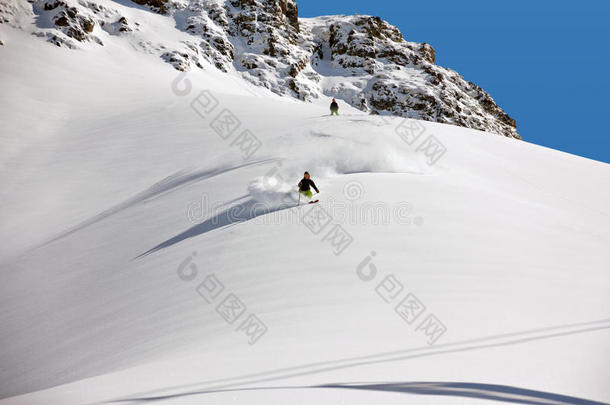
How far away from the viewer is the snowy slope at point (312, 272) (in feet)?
13.0

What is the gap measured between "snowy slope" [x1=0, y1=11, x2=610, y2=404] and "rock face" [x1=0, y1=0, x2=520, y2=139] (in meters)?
36.7

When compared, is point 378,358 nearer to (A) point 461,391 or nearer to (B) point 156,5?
(A) point 461,391

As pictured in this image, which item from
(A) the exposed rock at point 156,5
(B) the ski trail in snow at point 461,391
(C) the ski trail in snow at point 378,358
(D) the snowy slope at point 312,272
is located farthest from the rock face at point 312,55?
(B) the ski trail in snow at point 461,391

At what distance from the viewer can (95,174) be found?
16328mm

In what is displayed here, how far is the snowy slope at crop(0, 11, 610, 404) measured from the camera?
3955 millimetres

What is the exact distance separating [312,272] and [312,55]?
75.9 meters

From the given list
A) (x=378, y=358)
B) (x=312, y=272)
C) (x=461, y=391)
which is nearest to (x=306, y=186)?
(x=312, y=272)

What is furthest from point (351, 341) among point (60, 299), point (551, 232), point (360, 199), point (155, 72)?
point (155, 72)

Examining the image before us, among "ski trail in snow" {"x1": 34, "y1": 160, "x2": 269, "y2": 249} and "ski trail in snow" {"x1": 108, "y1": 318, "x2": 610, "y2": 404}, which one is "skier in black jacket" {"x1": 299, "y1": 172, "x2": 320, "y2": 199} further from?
"ski trail in snow" {"x1": 108, "y1": 318, "x2": 610, "y2": 404}

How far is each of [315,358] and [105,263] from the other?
262 inches

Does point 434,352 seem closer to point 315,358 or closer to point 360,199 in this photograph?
point 315,358

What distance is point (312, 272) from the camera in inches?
253

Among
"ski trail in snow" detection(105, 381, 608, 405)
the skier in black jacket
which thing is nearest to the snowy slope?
"ski trail in snow" detection(105, 381, 608, 405)

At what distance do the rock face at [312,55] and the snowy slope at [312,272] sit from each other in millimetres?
36687
